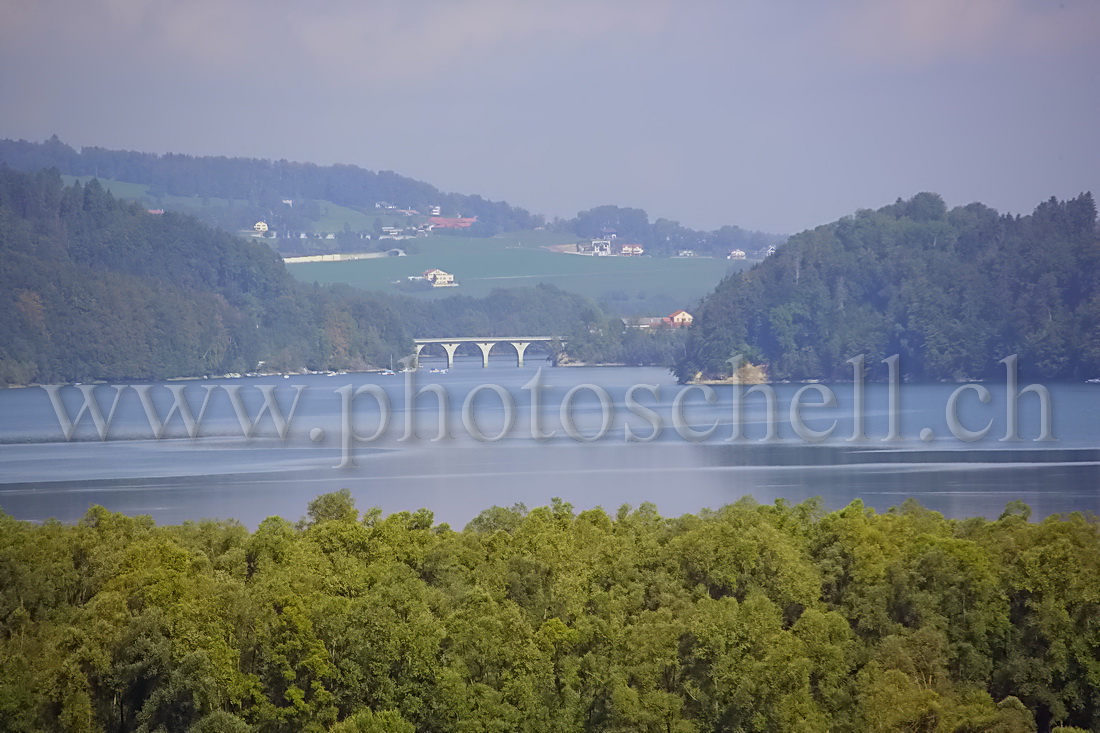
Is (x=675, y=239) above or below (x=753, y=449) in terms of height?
above

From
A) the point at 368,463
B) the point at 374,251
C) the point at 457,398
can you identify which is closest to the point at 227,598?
the point at 368,463

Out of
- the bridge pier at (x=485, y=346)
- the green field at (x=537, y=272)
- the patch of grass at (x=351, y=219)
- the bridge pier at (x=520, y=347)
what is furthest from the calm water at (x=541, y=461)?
the patch of grass at (x=351, y=219)

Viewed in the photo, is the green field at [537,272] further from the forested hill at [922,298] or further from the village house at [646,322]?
the forested hill at [922,298]

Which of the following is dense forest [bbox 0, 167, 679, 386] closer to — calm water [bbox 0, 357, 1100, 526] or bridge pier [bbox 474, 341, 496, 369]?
bridge pier [bbox 474, 341, 496, 369]

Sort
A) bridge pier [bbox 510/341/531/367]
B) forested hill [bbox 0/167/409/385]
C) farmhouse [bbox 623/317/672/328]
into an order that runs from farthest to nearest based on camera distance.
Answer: farmhouse [bbox 623/317/672/328], bridge pier [bbox 510/341/531/367], forested hill [bbox 0/167/409/385]

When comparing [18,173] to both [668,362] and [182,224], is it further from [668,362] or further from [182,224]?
[668,362]

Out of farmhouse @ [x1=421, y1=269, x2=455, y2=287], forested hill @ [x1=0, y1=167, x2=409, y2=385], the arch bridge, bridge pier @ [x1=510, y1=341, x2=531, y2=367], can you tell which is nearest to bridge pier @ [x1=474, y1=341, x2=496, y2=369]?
the arch bridge

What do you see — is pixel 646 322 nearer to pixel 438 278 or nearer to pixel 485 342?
pixel 485 342
